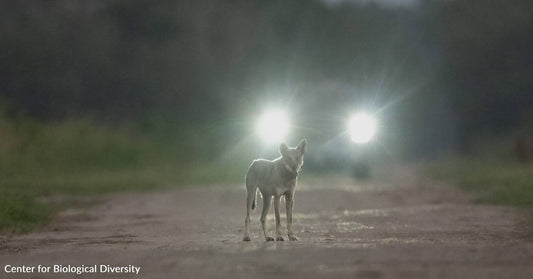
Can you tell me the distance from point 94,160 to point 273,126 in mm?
6355

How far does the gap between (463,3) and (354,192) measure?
2383 centimetres

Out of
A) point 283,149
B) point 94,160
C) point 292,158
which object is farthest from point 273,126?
point 292,158

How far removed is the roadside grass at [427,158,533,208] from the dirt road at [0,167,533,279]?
2.78ft

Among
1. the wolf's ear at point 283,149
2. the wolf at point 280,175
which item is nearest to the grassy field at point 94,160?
the wolf at point 280,175

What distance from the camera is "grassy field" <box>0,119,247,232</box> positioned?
30094mm

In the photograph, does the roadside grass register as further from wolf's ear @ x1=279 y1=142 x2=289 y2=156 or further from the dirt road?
wolf's ear @ x1=279 y1=142 x2=289 y2=156

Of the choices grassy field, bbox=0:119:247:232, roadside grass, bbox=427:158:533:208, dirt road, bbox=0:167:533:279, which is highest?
grassy field, bbox=0:119:247:232

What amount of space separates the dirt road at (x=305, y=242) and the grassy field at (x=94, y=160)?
571 cm

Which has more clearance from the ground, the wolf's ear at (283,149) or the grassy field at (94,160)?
the grassy field at (94,160)

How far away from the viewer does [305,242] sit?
43.7 feet

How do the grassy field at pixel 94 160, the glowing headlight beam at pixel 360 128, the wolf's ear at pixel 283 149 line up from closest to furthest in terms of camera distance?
1. the wolf's ear at pixel 283 149
2. the grassy field at pixel 94 160
3. the glowing headlight beam at pixel 360 128

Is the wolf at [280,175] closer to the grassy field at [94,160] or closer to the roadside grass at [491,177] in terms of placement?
the roadside grass at [491,177]

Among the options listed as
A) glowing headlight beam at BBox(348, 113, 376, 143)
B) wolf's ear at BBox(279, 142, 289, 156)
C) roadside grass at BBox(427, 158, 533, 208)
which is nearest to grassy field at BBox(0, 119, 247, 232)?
glowing headlight beam at BBox(348, 113, 376, 143)

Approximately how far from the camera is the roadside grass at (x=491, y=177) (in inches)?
882
